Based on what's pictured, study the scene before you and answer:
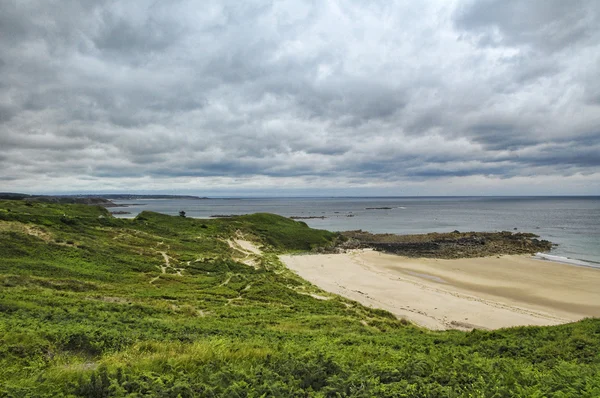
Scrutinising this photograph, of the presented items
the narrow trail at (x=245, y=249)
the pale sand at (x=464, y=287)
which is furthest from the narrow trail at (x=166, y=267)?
the pale sand at (x=464, y=287)

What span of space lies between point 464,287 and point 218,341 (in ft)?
125

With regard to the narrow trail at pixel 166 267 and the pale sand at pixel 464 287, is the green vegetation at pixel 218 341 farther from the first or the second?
the pale sand at pixel 464 287

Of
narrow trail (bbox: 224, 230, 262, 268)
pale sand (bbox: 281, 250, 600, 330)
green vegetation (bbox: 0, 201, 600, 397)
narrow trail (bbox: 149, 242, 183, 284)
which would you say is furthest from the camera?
narrow trail (bbox: 224, 230, 262, 268)

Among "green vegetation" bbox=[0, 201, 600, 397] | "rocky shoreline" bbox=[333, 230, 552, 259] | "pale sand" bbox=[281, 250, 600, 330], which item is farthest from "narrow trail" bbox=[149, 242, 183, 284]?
"rocky shoreline" bbox=[333, 230, 552, 259]

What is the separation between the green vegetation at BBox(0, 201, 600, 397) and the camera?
7988 mm

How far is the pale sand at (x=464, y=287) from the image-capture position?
1155 inches

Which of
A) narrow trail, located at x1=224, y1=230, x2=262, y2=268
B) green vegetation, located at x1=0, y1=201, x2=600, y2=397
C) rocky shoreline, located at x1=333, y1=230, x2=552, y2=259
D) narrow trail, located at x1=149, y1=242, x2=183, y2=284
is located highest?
green vegetation, located at x1=0, y1=201, x2=600, y2=397

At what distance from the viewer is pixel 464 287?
41.5 meters

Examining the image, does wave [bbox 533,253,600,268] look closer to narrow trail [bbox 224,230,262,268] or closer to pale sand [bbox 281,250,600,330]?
pale sand [bbox 281,250,600,330]

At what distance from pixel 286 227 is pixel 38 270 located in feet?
199

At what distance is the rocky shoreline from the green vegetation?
40.2m

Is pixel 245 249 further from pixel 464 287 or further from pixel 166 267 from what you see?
pixel 464 287

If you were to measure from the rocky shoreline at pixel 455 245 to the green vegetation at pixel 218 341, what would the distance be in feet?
132

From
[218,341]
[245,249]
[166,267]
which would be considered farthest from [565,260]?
[218,341]
